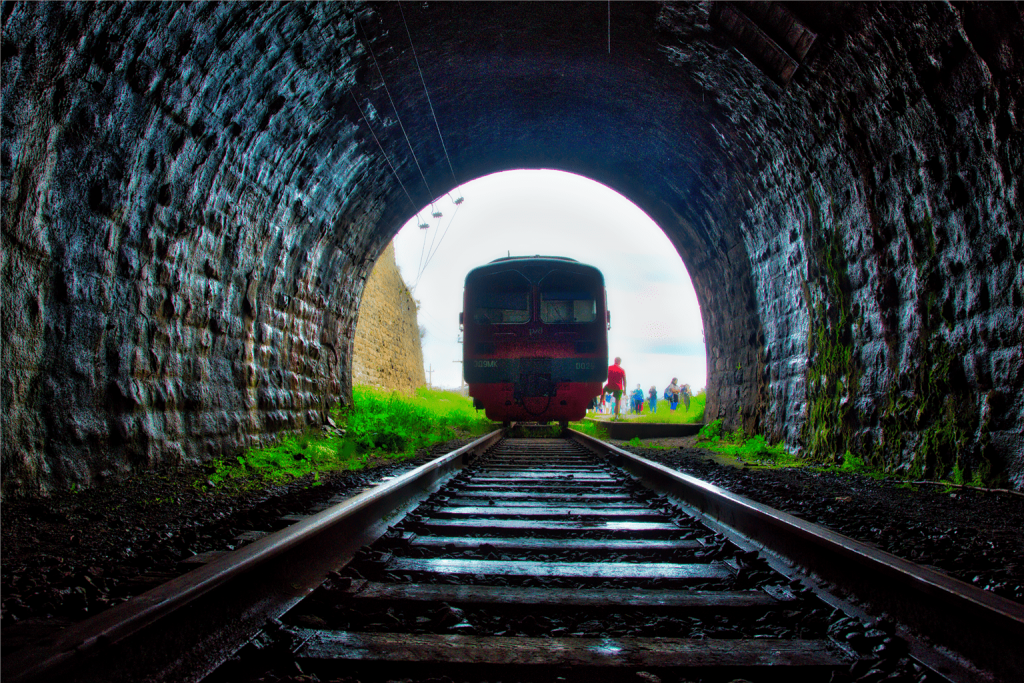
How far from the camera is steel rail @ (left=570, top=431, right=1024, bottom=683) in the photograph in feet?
4.38

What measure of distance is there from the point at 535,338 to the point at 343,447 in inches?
160

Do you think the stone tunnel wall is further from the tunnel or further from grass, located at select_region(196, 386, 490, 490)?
the tunnel

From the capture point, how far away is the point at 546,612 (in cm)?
173

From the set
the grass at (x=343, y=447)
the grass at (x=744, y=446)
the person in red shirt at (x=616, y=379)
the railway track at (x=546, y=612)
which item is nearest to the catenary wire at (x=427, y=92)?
the grass at (x=343, y=447)

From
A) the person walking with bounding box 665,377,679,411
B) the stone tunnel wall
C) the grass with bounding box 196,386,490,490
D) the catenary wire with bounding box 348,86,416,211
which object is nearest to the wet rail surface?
the grass with bounding box 196,386,490,490

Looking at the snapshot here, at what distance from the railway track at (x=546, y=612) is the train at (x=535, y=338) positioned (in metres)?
6.66

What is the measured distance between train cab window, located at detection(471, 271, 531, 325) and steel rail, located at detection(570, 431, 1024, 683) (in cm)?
733

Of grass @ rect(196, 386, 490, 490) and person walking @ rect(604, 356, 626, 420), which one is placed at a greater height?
person walking @ rect(604, 356, 626, 420)

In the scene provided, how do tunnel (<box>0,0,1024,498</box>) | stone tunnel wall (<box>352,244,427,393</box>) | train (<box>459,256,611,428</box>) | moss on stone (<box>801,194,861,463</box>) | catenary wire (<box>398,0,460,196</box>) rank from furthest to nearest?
stone tunnel wall (<box>352,244,427,393</box>) → train (<box>459,256,611,428</box>) → moss on stone (<box>801,194,861,463</box>) → catenary wire (<box>398,0,460,196</box>) → tunnel (<box>0,0,1024,498</box>)

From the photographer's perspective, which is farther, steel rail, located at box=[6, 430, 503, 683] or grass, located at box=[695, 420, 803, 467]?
grass, located at box=[695, 420, 803, 467]

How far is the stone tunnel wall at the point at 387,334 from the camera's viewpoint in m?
13.7

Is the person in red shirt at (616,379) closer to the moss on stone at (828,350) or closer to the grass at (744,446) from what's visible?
the grass at (744,446)

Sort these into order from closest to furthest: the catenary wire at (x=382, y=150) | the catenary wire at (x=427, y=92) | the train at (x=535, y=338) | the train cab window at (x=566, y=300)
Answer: the catenary wire at (x=427, y=92)
the catenary wire at (x=382, y=150)
the train at (x=535, y=338)
the train cab window at (x=566, y=300)

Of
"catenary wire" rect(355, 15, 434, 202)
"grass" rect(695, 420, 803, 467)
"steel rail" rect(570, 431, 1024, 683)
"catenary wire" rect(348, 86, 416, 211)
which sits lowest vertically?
"grass" rect(695, 420, 803, 467)
